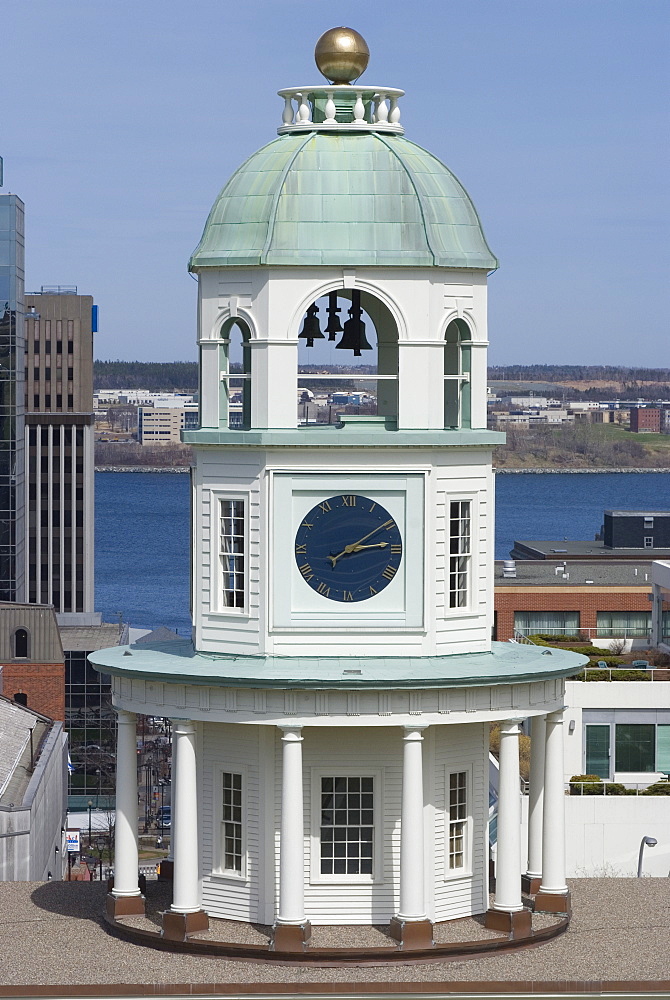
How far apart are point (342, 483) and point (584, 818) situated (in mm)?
27377

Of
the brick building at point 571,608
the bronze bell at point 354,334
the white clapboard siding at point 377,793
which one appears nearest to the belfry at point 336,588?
the white clapboard siding at point 377,793

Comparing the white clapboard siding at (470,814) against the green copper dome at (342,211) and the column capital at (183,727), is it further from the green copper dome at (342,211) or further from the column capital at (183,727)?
the green copper dome at (342,211)

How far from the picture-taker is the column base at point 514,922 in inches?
1463

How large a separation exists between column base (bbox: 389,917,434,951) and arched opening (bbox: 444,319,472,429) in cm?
868

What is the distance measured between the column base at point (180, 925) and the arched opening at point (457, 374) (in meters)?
9.63

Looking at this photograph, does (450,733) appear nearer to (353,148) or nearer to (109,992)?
(109,992)

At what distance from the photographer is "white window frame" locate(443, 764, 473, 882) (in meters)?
38.3

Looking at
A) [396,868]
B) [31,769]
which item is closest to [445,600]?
[396,868]

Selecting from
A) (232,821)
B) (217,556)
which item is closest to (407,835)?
(232,821)

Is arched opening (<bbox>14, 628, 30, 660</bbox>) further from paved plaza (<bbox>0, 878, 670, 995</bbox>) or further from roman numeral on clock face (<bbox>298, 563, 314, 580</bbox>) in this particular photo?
roman numeral on clock face (<bbox>298, 563, 314, 580</bbox>)

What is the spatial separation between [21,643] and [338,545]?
243 feet

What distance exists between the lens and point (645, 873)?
206ft

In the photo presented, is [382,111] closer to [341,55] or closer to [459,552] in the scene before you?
[341,55]

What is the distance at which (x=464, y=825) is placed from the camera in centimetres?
3878
